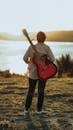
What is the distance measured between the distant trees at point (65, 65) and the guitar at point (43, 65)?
1125 centimetres

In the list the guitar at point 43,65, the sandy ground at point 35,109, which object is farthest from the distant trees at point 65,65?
the guitar at point 43,65

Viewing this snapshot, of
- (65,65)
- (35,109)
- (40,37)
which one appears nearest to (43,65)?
(40,37)

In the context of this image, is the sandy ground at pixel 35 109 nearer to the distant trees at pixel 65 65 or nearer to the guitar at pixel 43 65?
the guitar at pixel 43 65

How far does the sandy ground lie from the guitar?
82 cm

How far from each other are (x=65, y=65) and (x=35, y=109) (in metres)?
11.5

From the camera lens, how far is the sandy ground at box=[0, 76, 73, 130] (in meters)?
9.37

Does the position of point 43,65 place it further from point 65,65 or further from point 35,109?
point 65,65

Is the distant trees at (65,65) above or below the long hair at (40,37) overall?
below

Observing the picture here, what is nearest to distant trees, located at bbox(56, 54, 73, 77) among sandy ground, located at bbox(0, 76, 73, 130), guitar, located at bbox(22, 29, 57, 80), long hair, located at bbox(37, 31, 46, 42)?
sandy ground, located at bbox(0, 76, 73, 130)

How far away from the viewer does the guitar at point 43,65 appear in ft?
32.9

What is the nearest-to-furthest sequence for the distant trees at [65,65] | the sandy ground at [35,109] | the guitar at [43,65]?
the sandy ground at [35,109] → the guitar at [43,65] → the distant trees at [65,65]

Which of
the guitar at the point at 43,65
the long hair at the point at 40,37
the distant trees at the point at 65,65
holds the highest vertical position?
the long hair at the point at 40,37

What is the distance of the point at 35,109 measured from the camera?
11.2m

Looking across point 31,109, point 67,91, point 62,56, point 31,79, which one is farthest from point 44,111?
point 62,56
